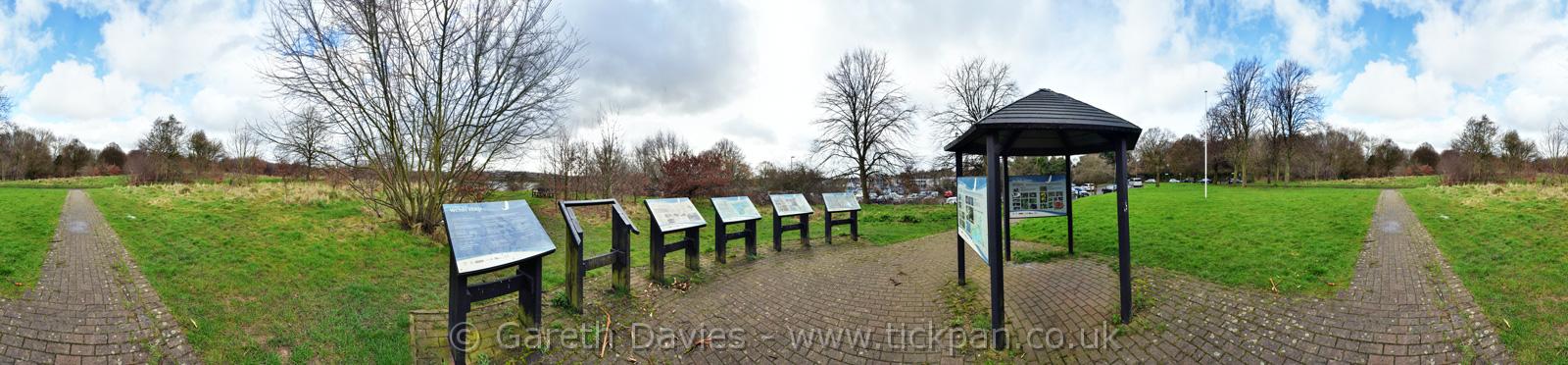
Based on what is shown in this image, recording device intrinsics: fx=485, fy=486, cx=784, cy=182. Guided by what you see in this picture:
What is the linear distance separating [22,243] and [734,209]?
8.73 m

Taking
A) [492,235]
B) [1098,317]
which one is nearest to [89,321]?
[492,235]

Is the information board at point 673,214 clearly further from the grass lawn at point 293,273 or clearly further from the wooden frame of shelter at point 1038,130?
the wooden frame of shelter at point 1038,130

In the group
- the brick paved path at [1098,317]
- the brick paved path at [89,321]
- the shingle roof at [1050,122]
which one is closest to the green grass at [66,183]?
the brick paved path at [89,321]

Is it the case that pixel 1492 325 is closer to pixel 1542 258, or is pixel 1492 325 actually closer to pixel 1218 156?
pixel 1542 258

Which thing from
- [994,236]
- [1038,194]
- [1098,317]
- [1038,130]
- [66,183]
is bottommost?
[1098,317]

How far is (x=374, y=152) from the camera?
967 centimetres

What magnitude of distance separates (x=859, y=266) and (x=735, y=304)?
2.46m

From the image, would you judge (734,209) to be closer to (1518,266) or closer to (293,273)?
(293,273)

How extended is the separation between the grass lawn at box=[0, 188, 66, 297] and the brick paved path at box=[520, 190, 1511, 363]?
5.12 m

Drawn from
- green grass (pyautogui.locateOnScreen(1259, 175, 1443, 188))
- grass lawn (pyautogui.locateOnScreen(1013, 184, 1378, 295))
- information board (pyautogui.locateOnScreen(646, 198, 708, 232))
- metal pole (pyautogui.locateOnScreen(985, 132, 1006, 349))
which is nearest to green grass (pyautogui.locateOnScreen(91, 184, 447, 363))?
information board (pyautogui.locateOnScreen(646, 198, 708, 232))

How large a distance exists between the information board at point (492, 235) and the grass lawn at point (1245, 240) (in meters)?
6.71

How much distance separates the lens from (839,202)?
32.1ft

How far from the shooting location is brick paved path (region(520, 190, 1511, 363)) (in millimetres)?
3537

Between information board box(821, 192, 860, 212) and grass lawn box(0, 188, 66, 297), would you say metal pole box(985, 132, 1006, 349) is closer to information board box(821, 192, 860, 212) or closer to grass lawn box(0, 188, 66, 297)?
information board box(821, 192, 860, 212)
